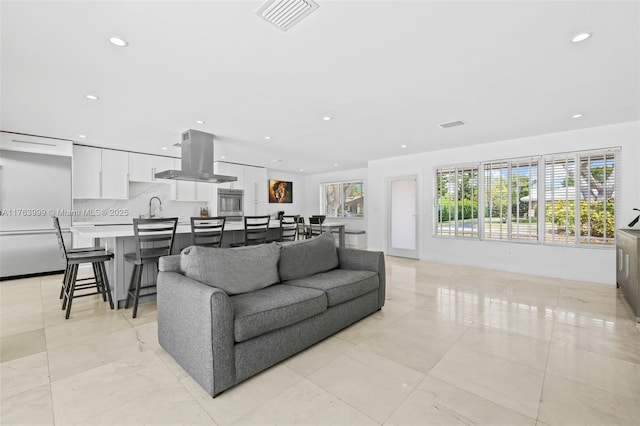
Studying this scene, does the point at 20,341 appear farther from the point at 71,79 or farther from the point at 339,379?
the point at 339,379

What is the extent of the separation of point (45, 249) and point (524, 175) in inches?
319

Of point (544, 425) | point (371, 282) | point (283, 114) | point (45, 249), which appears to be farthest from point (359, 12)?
point (45, 249)

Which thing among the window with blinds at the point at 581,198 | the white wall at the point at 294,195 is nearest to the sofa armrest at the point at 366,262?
the window with blinds at the point at 581,198

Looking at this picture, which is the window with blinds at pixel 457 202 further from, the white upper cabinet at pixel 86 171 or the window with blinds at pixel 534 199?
the white upper cabinet at pixel 86 171

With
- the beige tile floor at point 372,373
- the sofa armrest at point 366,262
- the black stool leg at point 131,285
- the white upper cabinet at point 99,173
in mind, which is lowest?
the beige tile floor at point 372,373

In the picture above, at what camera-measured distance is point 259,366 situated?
6.27 feet

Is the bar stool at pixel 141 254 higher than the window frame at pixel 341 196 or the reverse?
the reverse

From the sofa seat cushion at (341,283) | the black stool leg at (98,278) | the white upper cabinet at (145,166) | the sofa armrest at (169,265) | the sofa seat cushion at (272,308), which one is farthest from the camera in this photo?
the white upper cabinet at (145,166)

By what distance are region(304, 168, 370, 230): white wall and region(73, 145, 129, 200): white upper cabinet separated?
5184 mm

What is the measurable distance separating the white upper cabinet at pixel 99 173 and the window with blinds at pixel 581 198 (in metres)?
7.79

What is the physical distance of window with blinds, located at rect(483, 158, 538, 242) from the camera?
4902 mm

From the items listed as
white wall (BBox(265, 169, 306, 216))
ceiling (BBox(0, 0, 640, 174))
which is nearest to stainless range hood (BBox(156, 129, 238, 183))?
ceiling (BBox(0, 0, 640, 174))

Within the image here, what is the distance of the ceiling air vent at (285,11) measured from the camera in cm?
173

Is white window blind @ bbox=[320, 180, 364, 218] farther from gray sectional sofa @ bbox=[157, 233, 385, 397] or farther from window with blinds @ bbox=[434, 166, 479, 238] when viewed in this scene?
gray sectional sofa @ bbox=[157, 233, 385, 397]
